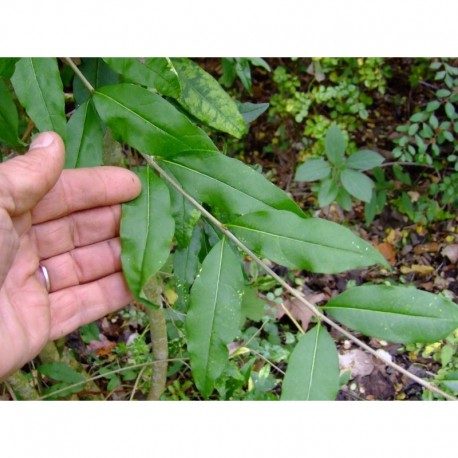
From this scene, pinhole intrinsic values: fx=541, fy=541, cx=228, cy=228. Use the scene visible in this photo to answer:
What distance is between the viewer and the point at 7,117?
112cm

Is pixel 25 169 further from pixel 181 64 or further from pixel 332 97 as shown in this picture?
pixel 332 97

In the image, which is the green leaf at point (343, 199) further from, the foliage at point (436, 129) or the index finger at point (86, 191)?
the index finger at point (86, 191)

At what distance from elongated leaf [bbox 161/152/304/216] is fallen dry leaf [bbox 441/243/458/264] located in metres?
2.02

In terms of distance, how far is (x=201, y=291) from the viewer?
973 millimetres

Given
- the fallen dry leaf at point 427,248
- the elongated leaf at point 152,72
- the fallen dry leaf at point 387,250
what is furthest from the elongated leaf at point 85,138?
the fallen dry leaf at point 427,248

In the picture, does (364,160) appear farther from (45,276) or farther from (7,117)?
(7,117)

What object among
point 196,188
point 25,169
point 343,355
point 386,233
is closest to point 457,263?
point 386,233

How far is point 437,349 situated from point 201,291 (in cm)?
169

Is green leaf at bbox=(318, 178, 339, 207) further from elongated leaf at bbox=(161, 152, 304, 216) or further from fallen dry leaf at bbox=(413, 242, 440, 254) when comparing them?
elongated leaf at bbox=(161, 152, 304, 216)

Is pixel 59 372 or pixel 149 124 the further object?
pixel 59 372

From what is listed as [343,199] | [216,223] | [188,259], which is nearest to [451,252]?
[343,199]

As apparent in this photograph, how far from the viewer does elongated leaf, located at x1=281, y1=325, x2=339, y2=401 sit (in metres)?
0.93

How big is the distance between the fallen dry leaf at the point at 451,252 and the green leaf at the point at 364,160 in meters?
0.76

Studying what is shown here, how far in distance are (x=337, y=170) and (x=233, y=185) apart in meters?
1.43
